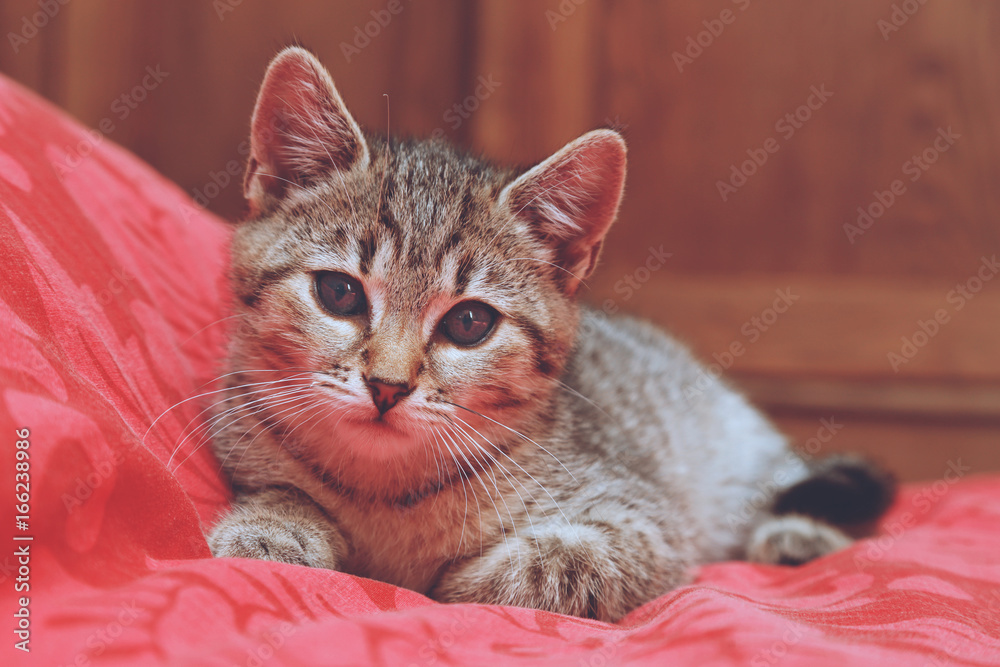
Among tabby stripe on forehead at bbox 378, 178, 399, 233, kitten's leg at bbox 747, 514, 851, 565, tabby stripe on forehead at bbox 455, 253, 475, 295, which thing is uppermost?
tabby stripe on forehead at bbox 378, 178, 399, 233

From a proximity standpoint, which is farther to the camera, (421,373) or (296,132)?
(296,132)

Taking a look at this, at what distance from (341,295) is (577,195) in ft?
1.18

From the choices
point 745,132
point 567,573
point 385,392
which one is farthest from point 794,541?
point 745,132

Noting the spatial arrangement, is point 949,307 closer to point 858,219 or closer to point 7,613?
point 858,219

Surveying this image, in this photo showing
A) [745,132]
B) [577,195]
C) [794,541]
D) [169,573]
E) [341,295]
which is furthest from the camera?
[745,132]

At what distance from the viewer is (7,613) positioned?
545 millimetres

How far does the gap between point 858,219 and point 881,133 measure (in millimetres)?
267

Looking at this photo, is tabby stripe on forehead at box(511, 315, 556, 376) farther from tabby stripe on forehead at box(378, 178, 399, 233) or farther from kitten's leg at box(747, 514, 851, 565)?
kitten's leg at box(747, 514, 851, 565)

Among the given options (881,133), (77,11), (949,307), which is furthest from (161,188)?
(949,307)

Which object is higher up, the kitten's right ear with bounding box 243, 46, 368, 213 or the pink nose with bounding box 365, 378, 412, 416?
the kitten's right ear with bounding box 243, 46, 368, 213

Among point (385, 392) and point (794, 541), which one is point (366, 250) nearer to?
point (385, 392)

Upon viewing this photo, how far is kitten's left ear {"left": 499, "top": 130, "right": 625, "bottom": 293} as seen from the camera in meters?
1.01

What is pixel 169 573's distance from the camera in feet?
2.12

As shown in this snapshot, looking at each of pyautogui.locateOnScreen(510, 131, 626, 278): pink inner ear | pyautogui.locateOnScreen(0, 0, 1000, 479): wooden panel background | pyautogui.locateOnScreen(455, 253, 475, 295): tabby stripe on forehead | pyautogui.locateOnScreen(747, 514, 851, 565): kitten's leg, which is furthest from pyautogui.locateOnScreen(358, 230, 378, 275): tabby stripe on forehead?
pyautogui.locateOnScreen(0, 0, 1000, 479): wooden panel background
